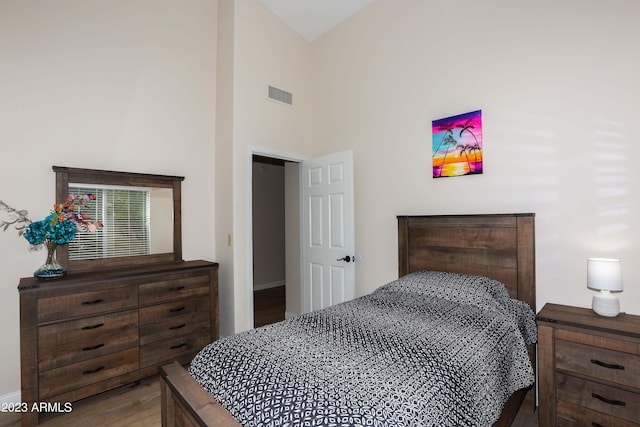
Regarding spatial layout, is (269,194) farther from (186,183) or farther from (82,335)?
(82,335)

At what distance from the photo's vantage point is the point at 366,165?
10.8 feet

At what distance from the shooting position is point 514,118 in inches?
92.6

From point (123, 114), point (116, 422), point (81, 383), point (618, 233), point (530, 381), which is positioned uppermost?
point (123, 114)

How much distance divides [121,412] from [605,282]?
3.21 metres

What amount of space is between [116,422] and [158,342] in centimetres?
59

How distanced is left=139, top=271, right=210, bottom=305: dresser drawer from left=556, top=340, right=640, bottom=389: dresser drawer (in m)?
2.70

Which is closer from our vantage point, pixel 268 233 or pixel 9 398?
pixel 9 398

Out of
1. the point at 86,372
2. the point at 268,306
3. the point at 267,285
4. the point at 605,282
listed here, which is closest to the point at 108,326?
the point at 86,372

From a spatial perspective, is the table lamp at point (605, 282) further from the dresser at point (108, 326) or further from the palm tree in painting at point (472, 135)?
the dresser at point (108, 326)

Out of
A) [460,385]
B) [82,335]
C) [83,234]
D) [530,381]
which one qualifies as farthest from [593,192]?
[83,234]

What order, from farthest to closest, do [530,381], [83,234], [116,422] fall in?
1. [83,234]
2. [116,422]
3. [530,381]

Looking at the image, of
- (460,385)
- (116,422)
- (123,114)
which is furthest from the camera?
(123,114)

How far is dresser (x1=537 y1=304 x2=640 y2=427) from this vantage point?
1631mm

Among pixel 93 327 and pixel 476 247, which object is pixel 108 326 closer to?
pixel 93 327
